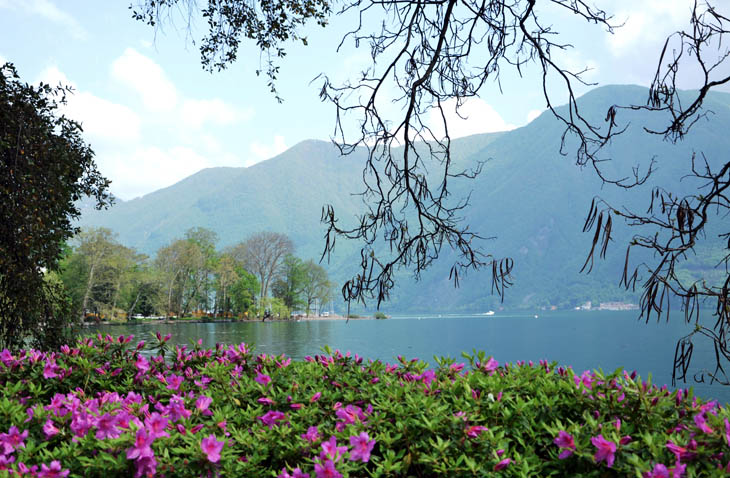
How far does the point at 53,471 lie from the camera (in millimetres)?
1988

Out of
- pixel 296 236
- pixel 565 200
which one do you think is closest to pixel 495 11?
pixel 565 200

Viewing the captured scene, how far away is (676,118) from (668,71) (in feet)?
0.76

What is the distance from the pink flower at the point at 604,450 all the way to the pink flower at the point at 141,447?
62.0 inches

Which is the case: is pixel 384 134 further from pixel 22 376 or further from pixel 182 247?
pixel 182 247

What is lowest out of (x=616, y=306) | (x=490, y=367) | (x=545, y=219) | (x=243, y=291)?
(x=616, y=306)

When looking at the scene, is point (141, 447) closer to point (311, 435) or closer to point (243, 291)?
point (311, 435)

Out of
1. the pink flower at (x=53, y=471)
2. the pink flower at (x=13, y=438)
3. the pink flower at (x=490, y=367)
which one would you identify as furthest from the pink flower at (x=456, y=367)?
the pink flower at (x=13, y=438)

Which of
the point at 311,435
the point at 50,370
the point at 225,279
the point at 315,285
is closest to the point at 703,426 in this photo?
the point at 311,435

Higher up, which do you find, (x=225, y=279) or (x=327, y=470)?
(x=225, y=279)

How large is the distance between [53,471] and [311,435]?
937 millimetres

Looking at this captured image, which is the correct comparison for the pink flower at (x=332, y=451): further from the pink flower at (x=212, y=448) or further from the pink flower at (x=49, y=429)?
the pink flower at (x=49, y=429)

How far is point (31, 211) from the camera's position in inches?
220

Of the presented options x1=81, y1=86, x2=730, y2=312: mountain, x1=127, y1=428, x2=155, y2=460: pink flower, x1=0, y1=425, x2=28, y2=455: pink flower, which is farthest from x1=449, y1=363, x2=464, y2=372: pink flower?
x1=81, y1=86, x2=730, y2=312: mountain

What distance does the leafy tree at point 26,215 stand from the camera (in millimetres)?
5508
